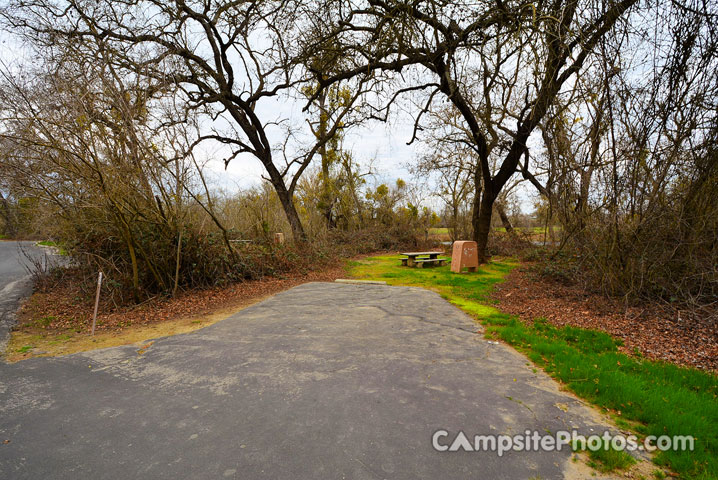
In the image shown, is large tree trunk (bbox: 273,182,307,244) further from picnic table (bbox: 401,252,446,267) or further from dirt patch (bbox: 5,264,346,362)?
dirt patch (bbox: 5,264,346,362)

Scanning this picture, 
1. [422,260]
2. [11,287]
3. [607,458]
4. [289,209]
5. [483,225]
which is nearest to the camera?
[607,458]

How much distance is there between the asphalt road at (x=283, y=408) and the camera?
7.53 ft

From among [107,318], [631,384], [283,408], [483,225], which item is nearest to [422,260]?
[483,225]

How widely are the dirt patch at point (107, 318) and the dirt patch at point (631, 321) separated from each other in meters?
5.97

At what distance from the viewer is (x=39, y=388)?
3.55 m

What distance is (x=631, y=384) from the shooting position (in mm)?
3248

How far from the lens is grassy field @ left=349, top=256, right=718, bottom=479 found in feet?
7.91

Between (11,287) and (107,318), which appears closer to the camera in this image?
(107,318)

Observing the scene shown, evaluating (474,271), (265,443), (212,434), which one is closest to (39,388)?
(212,434)

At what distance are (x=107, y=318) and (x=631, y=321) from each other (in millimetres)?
9079

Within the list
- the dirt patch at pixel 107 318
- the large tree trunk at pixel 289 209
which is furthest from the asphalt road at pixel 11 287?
the large tree trunk at pixel 289 209

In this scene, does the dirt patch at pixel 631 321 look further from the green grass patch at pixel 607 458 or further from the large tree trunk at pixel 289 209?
the large tree trunk at pixel 289 209

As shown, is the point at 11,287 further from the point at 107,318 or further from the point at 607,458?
the point at 607,458

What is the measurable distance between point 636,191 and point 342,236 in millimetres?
14888
